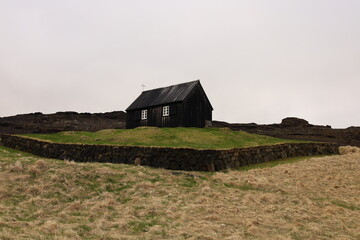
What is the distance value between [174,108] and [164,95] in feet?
12.0

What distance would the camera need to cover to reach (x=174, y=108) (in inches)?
1347

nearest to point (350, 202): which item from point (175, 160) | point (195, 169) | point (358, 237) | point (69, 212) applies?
point (358, 237)

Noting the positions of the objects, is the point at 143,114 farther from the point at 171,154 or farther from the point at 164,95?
the point at 171,154

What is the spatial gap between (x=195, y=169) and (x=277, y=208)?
28.4ft

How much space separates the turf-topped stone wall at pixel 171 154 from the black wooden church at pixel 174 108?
12436 mm

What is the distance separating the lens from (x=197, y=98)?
35.7 meters

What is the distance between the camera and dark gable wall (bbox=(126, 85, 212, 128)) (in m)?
33.9

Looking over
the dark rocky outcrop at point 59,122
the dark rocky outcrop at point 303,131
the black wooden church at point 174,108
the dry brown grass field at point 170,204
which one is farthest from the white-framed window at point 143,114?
the dark rocky outcrop at point 303,131

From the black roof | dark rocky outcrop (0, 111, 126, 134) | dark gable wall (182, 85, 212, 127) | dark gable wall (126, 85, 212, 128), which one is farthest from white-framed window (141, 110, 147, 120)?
dark rocky outcrop (0, 111, 126, 134)

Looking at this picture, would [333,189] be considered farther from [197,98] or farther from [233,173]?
[197,98]

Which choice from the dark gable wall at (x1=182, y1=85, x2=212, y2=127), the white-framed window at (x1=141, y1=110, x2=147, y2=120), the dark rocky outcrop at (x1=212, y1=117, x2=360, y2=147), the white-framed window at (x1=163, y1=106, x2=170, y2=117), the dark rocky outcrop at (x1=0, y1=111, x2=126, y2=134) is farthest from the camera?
the dark rocky outcrop at (x1=0, y1=111, x2=126, y2=134)

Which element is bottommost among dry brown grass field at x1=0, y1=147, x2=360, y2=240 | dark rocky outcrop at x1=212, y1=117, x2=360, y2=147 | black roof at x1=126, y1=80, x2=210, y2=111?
dry brown grass field at x1=0, y1=147, x2=360, y2=240

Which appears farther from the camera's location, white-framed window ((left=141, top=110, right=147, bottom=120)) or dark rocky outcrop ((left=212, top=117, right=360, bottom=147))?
dark rocky outcrop ((left=212, top=117, right=360, bottom=147))

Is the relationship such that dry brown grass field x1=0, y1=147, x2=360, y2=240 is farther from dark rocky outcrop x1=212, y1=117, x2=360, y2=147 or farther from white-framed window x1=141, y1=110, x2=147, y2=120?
dark rocky outcrop x1=212, y1=117, x2=360, y2=147
